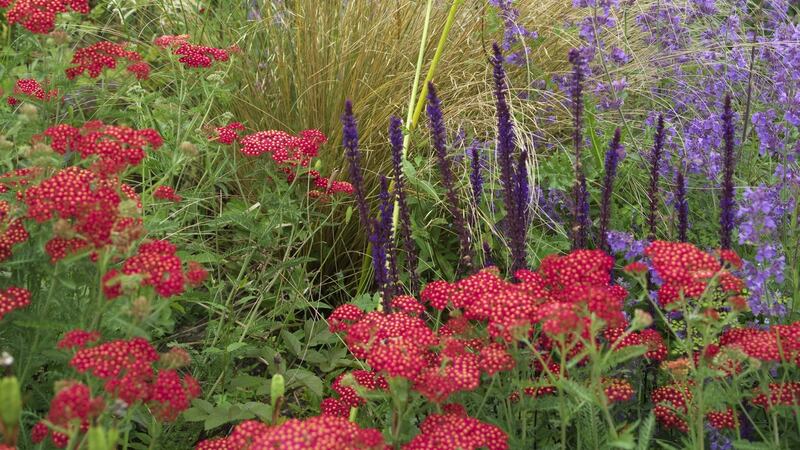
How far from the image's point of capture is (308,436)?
5.51 feet

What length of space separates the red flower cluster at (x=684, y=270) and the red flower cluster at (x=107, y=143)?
1.17 metres

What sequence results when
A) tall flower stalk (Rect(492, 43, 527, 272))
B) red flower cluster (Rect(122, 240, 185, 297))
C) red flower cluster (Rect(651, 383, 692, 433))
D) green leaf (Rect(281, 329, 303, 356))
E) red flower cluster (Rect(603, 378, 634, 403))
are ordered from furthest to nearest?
1. green leaf (Rect(281, 329, 303, 356))
2. tall flower stalk (Rect(492, 43, 527, 272))
3. red flower cluster (Rect(651, 383, 692, 433))
4. red flower cluster (Rect(603, 378, 634, 403))
5. red flower cluster (Rect(122, 240, 185, 297))

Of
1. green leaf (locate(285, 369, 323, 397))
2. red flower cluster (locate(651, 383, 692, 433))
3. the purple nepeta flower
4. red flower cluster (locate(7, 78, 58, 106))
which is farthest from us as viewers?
the purple nepeta flower

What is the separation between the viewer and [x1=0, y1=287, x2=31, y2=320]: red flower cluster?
1890 mm

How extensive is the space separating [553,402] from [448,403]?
24 centimetres

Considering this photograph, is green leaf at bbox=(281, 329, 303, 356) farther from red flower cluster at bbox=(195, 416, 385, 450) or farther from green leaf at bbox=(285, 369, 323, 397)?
red flower cluster at bbox=(195, 416, 385, 450)

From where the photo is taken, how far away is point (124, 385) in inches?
68.2

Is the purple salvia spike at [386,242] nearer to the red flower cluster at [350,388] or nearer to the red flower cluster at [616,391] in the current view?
the red flower cluster at [350,388]

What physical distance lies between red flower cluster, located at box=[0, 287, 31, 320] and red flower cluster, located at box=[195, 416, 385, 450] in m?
0.53

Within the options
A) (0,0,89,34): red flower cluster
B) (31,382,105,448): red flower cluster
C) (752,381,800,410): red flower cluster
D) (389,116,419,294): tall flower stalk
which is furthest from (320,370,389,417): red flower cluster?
(0,0,89,34): red flower cluster

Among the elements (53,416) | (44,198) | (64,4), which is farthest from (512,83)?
(53,416)

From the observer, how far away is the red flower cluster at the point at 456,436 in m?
1.80

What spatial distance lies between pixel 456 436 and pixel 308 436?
31 centimetres

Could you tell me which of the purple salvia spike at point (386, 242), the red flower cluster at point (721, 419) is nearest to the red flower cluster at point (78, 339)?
the purple salvia spike at point (386, 242)
